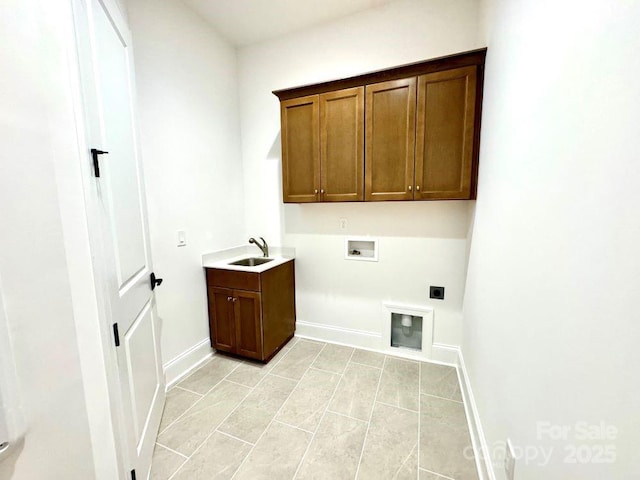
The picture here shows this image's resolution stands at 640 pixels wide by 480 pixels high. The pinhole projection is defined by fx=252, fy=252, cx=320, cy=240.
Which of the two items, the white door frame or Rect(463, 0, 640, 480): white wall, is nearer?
Rect(463, 0, 640, 480): white wall

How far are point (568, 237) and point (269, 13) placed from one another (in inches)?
106

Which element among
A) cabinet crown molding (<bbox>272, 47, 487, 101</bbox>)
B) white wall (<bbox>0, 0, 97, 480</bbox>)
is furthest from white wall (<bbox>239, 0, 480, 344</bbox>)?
white wall (<bbox>0, 0, 97, 480</bbox>)

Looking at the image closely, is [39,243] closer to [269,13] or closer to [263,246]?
[263,246]

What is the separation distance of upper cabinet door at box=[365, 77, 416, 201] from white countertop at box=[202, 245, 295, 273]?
1.09 metres

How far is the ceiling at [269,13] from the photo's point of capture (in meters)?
2.06

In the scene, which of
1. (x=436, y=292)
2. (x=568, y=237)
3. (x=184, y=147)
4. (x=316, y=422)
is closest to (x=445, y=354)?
(x=436, y=292)

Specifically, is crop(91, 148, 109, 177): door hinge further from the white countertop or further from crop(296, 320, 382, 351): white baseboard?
crop(296, 320, 382, 351): white baseboard

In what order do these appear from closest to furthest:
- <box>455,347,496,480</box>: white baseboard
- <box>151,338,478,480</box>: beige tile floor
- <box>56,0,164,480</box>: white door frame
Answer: <box>56,0,164,480</box>: white door frame
<box>455,347,496,480</box>: white baseboard
<box>151,338,478,480</box>: beige tile floor

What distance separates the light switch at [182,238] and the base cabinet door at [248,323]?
60 centimetres

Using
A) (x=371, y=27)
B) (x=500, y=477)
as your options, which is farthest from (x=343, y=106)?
(x=500, y=477)

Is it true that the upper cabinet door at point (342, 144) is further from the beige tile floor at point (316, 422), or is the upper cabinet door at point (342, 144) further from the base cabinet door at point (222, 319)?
the beige tile floor at point (316, 422)

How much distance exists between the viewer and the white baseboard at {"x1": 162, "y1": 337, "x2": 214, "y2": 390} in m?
2.00

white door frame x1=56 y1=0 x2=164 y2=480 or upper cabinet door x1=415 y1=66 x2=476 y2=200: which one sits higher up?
upper cabinet door x1=415 y1=66 x2=476 y2=200

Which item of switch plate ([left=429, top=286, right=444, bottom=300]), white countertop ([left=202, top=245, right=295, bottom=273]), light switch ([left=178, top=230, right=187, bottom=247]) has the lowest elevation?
switch plate ([left=429, top=286, right=444, bottom=300])
